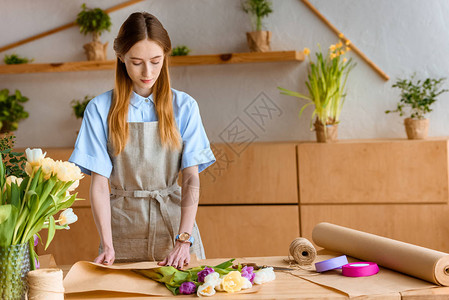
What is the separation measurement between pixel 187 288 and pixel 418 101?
235 centimetres

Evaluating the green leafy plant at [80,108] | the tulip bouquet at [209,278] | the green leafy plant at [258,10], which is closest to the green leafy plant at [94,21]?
the green leafy plant at [80,108]

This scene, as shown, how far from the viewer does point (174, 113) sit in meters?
2.03

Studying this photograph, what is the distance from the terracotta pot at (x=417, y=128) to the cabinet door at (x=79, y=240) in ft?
6.72

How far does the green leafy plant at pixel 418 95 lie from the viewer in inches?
131

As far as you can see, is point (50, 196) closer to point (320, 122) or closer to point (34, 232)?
point (34, 232)

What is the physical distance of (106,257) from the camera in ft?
5.95

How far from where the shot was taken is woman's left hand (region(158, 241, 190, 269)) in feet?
5.57

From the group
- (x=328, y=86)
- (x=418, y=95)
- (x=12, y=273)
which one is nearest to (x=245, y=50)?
(x=328, y=86)

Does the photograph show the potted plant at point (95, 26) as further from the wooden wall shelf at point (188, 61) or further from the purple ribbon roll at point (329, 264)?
the purple ribbon roll at point (329, 264)

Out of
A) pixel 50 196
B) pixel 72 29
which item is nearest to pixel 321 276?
pixel 50 196

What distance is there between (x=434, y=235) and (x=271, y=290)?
6.70 feet

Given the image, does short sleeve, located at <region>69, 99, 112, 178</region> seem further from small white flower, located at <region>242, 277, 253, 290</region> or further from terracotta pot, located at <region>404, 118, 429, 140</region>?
terracotta pot, located at <region>404, 118, 429, 140</region>

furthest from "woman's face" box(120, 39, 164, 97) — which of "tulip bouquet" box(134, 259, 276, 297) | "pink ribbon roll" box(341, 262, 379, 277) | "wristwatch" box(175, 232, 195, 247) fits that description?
"pink ribbon roll" box(341, 262, 379, 277)

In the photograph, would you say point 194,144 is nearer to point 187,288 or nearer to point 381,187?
point 187,288
